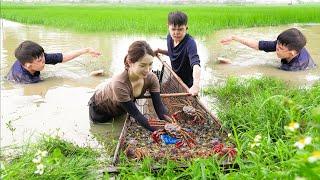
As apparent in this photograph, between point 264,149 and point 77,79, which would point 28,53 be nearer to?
point 77,79

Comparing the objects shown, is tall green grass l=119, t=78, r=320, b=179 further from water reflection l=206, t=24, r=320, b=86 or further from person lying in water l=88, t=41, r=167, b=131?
water reflection l=206, t=24, r=320, b=86

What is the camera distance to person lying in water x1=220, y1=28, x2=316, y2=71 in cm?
579

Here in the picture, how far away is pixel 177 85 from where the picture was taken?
440cm

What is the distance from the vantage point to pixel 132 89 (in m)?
3.47

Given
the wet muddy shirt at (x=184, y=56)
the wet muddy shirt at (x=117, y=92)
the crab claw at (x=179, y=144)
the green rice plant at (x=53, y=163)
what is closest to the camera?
the green rice plant at (x=53, y=163)

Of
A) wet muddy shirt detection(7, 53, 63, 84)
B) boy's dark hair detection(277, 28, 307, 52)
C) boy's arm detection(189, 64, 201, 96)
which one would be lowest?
wet muddy shirt detection(7, 53, 63, 84)

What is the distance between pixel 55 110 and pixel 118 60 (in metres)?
2.77

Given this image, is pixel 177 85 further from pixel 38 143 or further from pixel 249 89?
pixel 38 143

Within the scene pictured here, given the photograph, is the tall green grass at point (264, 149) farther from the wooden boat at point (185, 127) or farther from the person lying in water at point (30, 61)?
the person lying in water at point (30, 61)

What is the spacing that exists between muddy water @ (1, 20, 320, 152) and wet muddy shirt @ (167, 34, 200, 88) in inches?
29.4

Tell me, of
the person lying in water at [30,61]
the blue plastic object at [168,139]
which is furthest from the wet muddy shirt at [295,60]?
the blue plastic object at [168,139]

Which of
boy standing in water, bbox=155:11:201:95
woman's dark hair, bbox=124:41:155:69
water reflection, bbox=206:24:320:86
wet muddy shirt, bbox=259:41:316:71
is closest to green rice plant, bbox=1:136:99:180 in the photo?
woman's dark hair, bbox=124:41:155:69

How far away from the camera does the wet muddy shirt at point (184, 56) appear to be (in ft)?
14.9

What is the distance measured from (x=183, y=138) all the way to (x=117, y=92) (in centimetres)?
63
